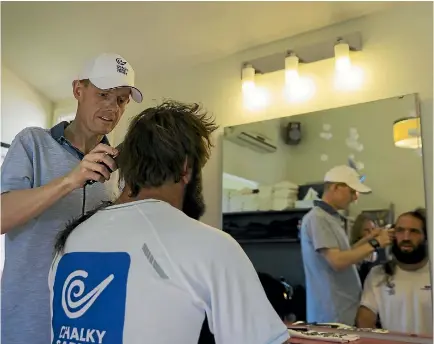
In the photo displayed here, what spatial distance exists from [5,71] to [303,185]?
166cm

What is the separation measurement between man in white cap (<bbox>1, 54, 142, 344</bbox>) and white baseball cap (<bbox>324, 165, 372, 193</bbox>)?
2.82ft

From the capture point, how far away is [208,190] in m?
2.08

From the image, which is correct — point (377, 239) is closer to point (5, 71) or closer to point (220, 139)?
point (220, 139)

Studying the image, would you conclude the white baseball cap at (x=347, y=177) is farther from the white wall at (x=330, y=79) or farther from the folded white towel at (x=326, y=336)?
the folded white towel at (x=326, y=336)

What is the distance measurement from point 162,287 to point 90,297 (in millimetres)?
151

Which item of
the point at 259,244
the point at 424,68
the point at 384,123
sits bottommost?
the point at 259,244

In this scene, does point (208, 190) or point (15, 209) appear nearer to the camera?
point (15, 209)

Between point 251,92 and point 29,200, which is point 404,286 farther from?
point 29,200

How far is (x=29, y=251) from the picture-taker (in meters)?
1.12

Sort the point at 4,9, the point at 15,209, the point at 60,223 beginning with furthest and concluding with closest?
the point at 4,9 → the point at 60,223 → the point at 15,209

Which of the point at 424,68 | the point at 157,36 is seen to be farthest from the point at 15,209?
the point at 424,68

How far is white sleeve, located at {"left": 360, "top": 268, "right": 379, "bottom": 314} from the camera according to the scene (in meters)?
1.63

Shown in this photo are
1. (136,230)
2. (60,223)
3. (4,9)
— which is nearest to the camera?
(136,230)

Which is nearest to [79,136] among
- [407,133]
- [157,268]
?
[157,268]
